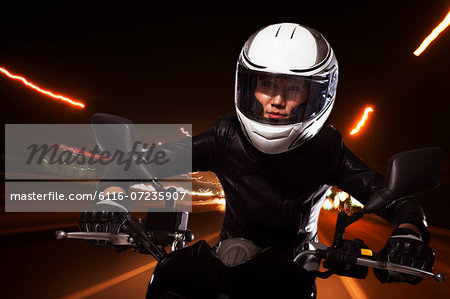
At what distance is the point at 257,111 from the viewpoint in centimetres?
262

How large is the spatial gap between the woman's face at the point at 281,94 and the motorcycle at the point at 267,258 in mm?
863

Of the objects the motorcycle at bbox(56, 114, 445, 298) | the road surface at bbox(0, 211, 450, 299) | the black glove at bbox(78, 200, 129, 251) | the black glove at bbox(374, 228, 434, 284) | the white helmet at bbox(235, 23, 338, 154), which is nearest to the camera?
the motorcycle at bbox(56, 114, 445, 298)

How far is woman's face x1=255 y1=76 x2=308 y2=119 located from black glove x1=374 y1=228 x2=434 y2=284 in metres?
1.00

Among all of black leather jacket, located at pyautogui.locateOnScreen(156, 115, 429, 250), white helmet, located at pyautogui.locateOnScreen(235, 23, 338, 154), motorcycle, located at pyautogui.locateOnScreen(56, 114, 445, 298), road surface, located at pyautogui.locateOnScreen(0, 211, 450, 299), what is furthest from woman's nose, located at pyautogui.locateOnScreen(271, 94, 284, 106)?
road surface, located at pyautogui.locateOnScreen(0, 211, 450, 299)

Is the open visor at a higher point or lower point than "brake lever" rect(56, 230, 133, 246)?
higher

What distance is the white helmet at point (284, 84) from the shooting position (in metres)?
2.45

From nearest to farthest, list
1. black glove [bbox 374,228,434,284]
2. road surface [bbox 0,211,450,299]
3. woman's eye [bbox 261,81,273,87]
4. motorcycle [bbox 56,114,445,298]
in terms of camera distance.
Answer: motorcycle [bbox 56,114,445,298], black glove [bbox 374,228,434,284], woman's eye [bbox 261,81,273,87], road surface [bbox 0,211,450,299]

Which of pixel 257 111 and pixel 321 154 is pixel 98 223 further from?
pixel 321 154

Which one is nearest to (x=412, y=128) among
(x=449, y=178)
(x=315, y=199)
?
(x=449, y=178)

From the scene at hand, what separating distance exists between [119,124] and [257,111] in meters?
0.93

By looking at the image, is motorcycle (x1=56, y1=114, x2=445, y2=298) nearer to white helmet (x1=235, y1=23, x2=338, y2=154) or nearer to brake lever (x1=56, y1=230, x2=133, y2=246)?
brake lever (x1=56, y1=230, x2=133, y2=246)

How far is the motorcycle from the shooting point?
56.5 inches

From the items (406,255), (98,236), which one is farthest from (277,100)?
(98,236)

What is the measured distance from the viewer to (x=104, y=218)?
6.55 ft
